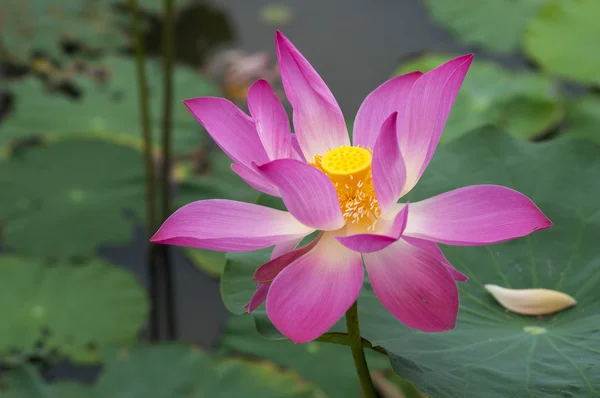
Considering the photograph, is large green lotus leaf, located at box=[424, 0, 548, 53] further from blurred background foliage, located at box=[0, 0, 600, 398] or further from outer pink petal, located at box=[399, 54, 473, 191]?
outer pink petal, located at box=[399, 54, 473, 191]

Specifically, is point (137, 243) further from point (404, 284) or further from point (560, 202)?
point (404, 284)

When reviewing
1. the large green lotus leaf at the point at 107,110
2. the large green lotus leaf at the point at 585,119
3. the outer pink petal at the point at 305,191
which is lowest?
the outer pink petal at the point at 305,191

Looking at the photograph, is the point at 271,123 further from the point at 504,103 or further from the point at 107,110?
A: the point at 107,110

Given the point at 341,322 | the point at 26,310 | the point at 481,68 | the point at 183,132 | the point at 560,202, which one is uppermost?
the point at 481,68

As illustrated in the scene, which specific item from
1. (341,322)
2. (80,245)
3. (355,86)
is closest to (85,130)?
(80,245)

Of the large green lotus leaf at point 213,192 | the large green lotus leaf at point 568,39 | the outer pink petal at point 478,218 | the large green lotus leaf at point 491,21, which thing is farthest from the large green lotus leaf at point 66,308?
the large green lotus leaf at point 491,21

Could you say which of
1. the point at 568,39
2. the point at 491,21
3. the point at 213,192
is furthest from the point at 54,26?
the point at 568,39

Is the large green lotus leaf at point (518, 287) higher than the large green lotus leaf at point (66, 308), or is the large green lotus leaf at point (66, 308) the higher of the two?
the large green lotus leaf at point (518, 287)

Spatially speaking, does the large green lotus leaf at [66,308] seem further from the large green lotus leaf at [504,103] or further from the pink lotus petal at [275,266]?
the pink lotus petal at [275,266]
